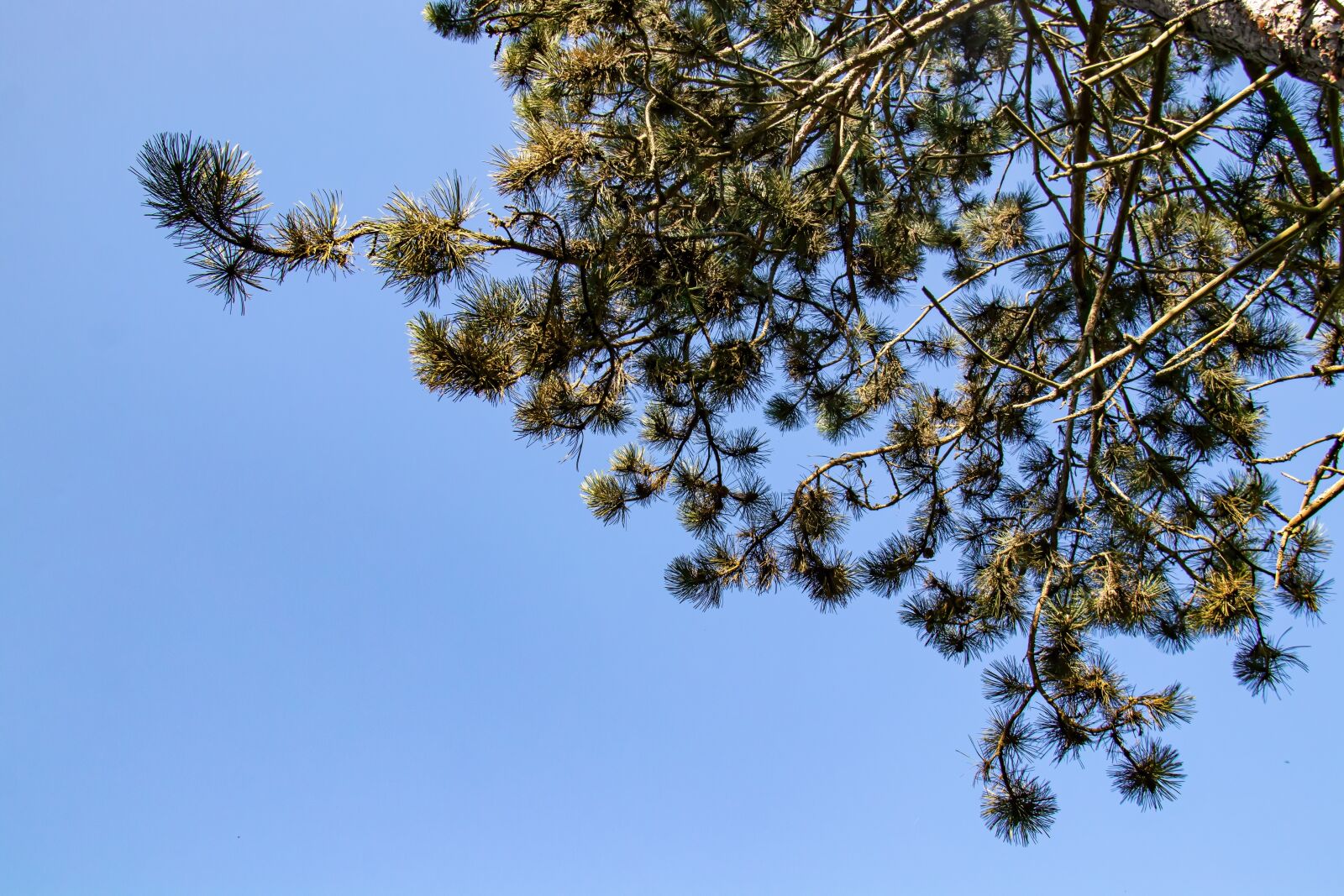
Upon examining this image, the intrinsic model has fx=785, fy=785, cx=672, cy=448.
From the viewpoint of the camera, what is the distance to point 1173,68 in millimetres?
3600

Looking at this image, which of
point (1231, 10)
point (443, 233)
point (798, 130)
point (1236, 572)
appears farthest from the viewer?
point (798, 130)

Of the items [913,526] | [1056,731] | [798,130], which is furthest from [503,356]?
[1056,731]

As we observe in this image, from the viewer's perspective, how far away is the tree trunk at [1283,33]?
5.24ft

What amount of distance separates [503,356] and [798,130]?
147 centimetres

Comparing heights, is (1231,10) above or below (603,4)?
below

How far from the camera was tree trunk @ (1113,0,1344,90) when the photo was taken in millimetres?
1597

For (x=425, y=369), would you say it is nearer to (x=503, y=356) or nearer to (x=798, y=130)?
(x=503, y=356)

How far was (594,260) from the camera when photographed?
2.31 m

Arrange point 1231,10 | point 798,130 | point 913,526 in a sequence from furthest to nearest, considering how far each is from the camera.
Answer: point 913,526, point 798,130, point 1231,10

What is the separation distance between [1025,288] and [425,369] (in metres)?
2.66

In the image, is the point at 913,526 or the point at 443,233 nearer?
the point at 443,233

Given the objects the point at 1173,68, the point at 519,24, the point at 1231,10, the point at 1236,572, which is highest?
the point at 1173,68

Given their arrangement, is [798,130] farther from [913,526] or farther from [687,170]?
[913,526]

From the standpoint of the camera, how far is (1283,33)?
5.40 ft
